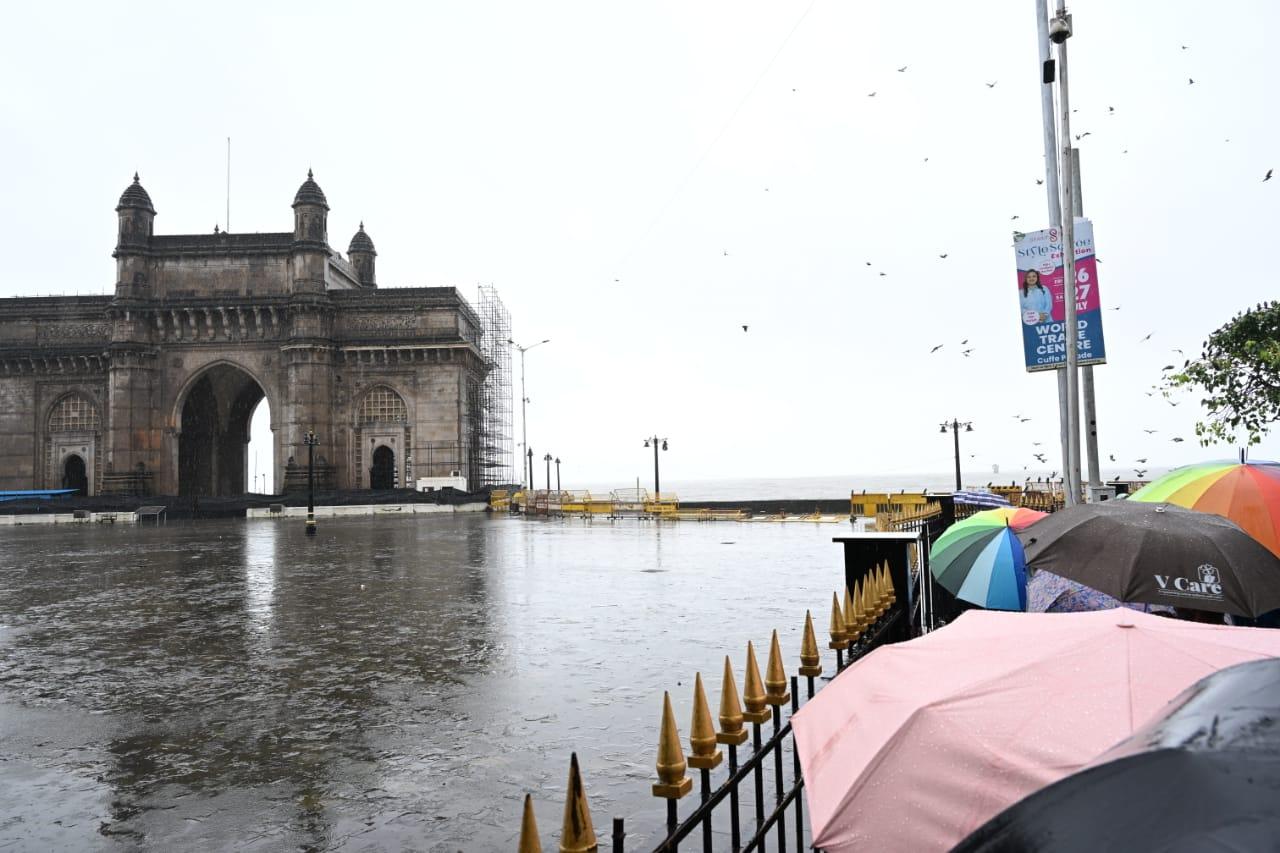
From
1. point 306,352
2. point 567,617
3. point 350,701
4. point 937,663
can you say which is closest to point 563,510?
point 306,352

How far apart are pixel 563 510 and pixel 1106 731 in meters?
42.0

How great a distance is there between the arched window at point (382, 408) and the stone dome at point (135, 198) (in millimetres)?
18497

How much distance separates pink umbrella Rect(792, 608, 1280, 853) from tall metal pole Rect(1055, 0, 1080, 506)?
7.54 meters

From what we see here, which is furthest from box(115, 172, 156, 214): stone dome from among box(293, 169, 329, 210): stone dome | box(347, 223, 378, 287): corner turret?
box(347, 223, 378, 287): corner turret

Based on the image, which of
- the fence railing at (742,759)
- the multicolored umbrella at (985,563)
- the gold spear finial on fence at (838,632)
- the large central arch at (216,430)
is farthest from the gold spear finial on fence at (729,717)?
the large central arch at (216,430)

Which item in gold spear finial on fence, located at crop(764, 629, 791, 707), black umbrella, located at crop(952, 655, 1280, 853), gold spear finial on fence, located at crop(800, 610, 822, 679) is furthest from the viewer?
gold spear finial on fence, located at crop(800, 610, 822, 679)

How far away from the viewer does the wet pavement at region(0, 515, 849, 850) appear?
201 inches

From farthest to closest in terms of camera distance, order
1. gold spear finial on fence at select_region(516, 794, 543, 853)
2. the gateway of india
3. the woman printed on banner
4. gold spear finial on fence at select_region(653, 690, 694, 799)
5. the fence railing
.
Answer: the gateway of india
the woman printed on banner
gold spear finial on fence at select_region(653, 690, 694, 799)
the fence railing
gold spear finial on fence at select_region(516, 794, 543, 853)

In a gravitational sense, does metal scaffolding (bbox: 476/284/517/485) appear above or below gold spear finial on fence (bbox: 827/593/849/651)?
above

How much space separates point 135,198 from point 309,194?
11303 mm

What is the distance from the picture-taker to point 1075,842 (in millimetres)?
924

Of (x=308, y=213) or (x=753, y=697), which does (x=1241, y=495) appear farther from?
(x=308, y=213)

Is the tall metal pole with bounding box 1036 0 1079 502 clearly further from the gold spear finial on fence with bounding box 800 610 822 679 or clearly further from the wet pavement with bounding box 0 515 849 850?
the gold spear finial on fence with bounding box 800 610 822 679

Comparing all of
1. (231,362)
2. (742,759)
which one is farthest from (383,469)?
(742,759)
